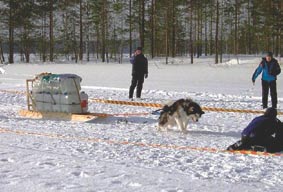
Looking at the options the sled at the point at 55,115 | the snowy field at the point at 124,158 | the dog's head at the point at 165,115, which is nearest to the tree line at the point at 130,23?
the sled at the point at 55,115

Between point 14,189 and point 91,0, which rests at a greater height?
point 91,0

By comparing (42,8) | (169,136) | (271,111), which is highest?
(42,8)

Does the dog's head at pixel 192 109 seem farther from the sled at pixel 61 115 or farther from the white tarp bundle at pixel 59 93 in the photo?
the white tarp bundle at pixel 59 93

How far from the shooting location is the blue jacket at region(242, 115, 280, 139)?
641 cm

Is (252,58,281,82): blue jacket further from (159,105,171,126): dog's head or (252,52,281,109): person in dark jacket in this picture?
(159,105,171,126): dog's head

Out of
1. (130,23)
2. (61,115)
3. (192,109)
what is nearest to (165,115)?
(192,109)

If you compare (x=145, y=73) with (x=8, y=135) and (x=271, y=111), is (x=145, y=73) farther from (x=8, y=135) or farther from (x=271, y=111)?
(x=271, y=111)

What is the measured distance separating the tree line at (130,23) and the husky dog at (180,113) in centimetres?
2853

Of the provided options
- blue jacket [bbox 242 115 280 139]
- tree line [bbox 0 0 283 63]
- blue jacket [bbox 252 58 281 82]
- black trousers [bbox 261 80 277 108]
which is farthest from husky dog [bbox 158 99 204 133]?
tree line [bbox 0 0 283 63]

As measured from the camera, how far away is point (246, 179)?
4.83 meters

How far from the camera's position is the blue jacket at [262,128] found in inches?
252

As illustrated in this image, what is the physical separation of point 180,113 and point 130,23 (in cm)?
3614

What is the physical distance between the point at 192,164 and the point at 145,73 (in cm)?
786

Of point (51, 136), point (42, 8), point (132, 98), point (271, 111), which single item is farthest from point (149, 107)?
point (42, 8)
